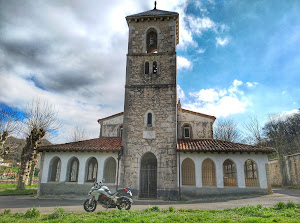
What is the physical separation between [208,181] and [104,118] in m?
10.6

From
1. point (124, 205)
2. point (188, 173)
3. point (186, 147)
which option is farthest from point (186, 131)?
point (124, 205)

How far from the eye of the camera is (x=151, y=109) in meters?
14.5

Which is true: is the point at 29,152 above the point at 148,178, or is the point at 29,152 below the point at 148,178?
above

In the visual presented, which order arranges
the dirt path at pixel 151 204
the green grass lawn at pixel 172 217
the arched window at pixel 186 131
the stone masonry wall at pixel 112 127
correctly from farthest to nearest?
1. the stone masonry wall at pixel 112 127
2. the arched window at pixel 186 131
3. the dirt path at pixel 151 204
4. the green grass lawn at pixel 172 217

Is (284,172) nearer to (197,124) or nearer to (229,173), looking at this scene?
(229,173)

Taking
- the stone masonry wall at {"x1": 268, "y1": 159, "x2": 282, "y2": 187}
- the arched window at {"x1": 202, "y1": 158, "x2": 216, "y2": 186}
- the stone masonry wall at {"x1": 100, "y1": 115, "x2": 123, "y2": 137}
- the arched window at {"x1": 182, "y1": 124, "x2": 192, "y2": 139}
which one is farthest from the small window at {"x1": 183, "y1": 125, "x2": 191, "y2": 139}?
the stone masonry wall at {"x1": 268, "y1": 159, "x2": 282, "y2": 187}

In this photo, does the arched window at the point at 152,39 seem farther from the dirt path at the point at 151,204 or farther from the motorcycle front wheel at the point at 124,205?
the motorcycle front wheel at the point at 124,205

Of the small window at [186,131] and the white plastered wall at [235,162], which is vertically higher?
the small window at [186,131]

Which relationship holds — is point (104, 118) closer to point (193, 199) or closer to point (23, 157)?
point (23, 157)

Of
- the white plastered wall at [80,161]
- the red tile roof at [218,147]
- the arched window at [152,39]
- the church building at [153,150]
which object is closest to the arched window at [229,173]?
the church building at [153,150]

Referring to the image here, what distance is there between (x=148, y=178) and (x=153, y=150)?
2.09m

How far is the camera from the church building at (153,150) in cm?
1326

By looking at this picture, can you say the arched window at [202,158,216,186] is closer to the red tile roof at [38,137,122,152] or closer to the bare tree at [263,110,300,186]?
the red tile roof at [38,137,122,152]

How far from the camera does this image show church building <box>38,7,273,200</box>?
13.3 metres
